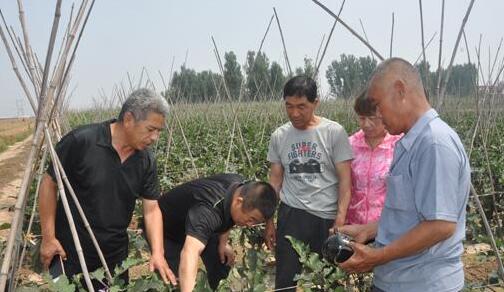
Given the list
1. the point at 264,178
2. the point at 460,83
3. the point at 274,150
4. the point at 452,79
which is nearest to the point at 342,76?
the point at 460,83

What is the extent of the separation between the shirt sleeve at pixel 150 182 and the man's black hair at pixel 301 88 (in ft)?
2.61

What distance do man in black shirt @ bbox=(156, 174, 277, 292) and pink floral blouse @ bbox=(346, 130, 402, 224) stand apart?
630 millimetres

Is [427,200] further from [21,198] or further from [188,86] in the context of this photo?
[188,86]

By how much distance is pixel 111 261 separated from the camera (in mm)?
2400

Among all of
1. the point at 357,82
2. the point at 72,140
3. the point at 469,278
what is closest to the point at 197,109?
the point at 357,82

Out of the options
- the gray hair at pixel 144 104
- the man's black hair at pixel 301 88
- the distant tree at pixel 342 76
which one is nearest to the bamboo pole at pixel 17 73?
the gray hair at pixel 144 104

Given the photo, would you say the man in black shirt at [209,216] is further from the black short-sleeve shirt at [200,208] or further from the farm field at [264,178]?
the farm field at [264,178]

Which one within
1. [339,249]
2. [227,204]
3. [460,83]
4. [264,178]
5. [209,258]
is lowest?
[264,178]

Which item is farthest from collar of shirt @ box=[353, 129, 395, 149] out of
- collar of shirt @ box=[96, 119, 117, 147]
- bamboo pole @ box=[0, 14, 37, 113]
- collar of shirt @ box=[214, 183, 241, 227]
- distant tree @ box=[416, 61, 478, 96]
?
bamboo pole @ box=[0, 14, 37, 113]

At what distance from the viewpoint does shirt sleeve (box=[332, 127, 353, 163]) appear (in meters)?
2.59

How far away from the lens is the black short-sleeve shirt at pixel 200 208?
2.13 meters

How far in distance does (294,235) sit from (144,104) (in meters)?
1.14

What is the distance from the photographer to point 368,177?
253 centimetres

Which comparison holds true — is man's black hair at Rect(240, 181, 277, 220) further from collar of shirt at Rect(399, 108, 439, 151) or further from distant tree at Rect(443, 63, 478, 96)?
distant tree at Rect(443, 63, 478, 96)
